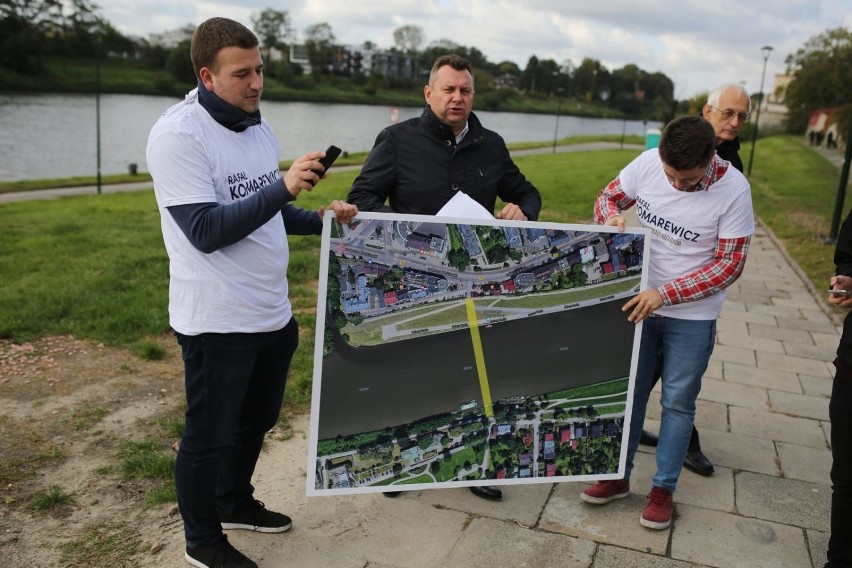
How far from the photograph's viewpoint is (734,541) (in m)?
3.38

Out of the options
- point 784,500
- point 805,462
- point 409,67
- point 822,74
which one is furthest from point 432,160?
point 409,67

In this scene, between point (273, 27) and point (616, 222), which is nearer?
point (616, 222)

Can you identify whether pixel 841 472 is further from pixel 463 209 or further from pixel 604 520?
pixel 463 209

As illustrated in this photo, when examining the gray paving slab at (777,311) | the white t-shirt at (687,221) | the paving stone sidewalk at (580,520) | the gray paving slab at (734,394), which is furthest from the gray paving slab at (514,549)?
the gray paving slab at (777,311)

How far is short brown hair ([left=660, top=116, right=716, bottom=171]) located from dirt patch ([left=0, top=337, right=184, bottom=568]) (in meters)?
2.74

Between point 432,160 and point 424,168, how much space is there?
0.06 meters

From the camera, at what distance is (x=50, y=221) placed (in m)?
11.4

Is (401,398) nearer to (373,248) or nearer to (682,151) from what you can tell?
(373,248)

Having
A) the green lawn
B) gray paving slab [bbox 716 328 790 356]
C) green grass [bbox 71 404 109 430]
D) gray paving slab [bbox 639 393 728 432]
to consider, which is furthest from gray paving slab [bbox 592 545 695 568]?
gray paving slab [bbox 716 328 790 356]

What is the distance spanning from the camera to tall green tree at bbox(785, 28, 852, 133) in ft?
131

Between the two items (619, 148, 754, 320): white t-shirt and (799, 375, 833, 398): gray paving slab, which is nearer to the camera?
(619, 148, 754, 320): white t-shirt

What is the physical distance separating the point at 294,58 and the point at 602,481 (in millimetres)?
98784

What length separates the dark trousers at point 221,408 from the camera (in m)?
2.71

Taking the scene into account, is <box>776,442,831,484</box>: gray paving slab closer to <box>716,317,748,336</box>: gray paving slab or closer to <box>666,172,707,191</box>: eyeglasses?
<box>666,172,707,191</box>: eyeglasses
